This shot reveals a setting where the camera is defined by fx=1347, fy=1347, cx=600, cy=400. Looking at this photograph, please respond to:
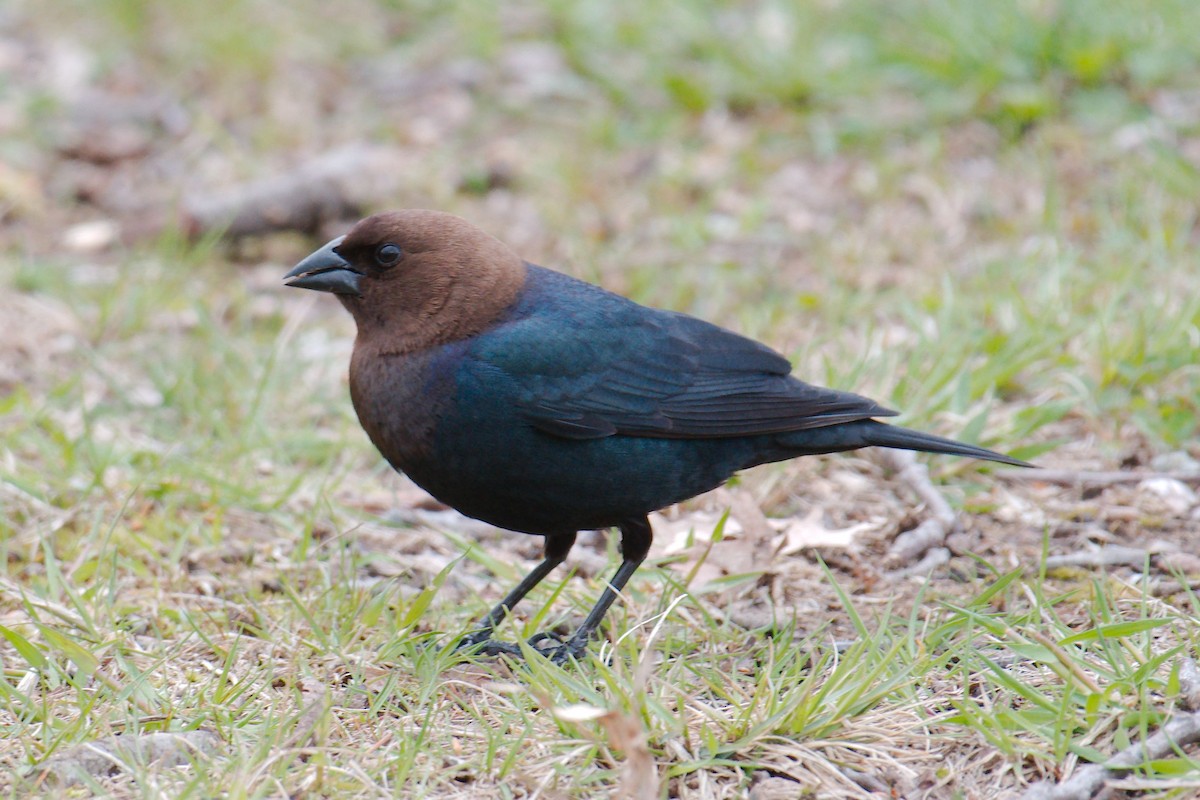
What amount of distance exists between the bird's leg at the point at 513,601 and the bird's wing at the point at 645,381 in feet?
1.36

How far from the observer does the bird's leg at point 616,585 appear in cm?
349

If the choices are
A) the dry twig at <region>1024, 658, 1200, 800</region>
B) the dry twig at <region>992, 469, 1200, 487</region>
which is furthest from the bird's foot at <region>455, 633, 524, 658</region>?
the dry twig at <region>992, 469, 1200, 487</region>

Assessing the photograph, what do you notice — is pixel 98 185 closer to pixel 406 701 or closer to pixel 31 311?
pixel 31 311

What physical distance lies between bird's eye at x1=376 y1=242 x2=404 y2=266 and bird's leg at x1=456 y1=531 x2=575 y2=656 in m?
0.91

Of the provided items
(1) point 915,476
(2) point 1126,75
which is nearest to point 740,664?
(1) point 915,476

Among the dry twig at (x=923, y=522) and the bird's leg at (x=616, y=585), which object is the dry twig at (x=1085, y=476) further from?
the bird's leg at (x=616, y=585)

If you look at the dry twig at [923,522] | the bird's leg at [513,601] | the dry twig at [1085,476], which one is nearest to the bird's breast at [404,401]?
the bird's leg at [513,601]

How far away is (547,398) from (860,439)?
35.6 inches

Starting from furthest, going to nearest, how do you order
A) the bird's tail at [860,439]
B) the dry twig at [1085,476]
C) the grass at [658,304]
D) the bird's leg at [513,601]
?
the dry twig at [1085,476]
the bird's tail at [860,439]
the bird's leg at [513,601]
the grass at [658,304]

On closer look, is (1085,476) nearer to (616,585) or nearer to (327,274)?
(616,585)

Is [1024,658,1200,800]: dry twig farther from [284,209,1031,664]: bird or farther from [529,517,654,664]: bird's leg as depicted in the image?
[529,517,654,664]: bird's leg

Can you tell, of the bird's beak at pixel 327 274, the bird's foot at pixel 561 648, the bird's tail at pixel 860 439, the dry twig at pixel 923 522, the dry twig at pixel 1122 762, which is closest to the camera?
the dry twig at pixel 1122 762

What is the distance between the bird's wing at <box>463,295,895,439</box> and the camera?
3.58 metres

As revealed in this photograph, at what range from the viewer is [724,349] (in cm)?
392
